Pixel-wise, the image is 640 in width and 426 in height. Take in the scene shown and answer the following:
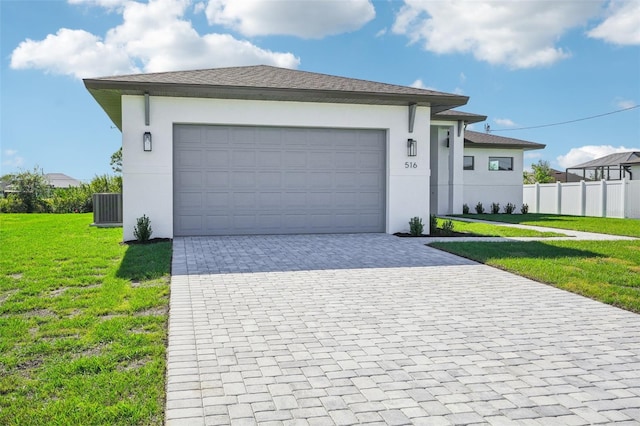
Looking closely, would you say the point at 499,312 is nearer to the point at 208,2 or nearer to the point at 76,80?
the point at 76,80

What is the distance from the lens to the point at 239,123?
12.9 metres

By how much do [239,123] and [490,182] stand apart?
17806 mm

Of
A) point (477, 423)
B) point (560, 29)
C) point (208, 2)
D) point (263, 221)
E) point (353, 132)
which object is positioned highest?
point (560, 29)

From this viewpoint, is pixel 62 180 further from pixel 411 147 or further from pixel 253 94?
pixel 411 147

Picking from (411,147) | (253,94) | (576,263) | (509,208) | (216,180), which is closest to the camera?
(576,263)

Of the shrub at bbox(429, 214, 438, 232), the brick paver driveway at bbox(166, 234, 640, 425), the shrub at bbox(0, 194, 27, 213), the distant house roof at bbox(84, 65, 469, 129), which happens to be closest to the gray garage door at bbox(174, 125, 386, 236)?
the distant house roof at bbox(84, 65, 469, 129)

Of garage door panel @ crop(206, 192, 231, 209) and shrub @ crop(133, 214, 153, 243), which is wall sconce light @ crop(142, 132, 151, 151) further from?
garage door panel @ crop(206, 192, 231, 209)

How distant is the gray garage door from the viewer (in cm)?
1288

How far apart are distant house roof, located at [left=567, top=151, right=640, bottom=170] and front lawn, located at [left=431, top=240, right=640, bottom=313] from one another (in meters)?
29.3

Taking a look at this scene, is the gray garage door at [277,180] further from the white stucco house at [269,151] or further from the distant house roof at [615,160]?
the distant house roof at [615,160]

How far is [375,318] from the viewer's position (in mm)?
5555

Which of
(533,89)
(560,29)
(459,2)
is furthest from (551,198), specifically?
(459,2)

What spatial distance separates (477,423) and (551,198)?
27953 millimetres

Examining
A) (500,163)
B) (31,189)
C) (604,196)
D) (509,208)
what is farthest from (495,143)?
(31,189)
